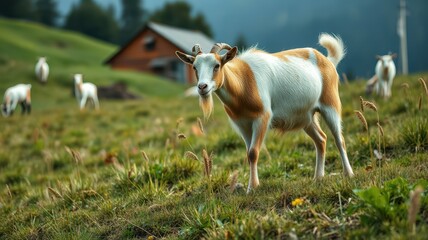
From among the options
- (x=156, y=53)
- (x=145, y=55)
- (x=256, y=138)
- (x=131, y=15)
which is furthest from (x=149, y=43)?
(x=131, y=15)

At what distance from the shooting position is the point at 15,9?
10069cm

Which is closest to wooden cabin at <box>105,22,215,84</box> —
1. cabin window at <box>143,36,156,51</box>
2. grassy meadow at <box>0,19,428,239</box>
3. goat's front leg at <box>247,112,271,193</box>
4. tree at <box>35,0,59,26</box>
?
cabin window at <box>143,36,156,51</box>

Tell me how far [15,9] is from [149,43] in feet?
173

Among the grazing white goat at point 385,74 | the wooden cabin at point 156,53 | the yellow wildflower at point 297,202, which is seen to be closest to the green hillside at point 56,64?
the wooden cabin at point 156,53

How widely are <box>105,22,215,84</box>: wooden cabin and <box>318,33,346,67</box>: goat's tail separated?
5220 cm

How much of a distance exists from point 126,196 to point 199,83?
2320mm

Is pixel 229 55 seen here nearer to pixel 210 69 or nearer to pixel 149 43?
pixel 210 69

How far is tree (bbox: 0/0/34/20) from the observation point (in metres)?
99.1

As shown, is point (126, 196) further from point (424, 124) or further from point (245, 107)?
point (424, 124)

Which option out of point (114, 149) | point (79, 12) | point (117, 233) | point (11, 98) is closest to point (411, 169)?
point (117, 233)

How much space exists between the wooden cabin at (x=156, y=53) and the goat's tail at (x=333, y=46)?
2055 inches

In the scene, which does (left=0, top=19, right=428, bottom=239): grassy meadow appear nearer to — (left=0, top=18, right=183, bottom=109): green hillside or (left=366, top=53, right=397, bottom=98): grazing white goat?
(left=366, top=53, right=397, bottom=98): grazing white goat

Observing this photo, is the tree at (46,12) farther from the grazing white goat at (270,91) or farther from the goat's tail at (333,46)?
the grazing white goat at (270,91)

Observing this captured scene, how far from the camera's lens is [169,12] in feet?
358
